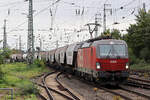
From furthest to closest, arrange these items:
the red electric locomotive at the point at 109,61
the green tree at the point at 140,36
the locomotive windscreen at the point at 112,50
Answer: the green tree at the point at 140,36
the locomotive windscreen at the point at 112,50
the red electric locomotive at the point at 109,61

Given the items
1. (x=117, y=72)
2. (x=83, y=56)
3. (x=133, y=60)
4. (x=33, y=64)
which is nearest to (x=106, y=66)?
(x=117, y=72)

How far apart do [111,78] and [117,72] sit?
51 centimetres

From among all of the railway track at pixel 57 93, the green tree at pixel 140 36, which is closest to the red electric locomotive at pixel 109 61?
the railway track at pixel 57 93

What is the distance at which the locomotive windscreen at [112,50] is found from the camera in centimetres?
1625

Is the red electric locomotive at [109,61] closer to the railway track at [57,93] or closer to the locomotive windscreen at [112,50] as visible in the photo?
the locomotive windscreen at [112,50]

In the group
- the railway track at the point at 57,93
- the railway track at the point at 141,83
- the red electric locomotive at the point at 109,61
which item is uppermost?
the red electric locomotive at the point at 109,61

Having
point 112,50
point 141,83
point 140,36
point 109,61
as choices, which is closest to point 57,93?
point 109,61

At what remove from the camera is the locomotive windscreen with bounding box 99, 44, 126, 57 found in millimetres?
16250

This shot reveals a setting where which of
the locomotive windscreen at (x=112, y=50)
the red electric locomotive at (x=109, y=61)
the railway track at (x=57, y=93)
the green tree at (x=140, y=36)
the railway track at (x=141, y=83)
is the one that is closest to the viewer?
the railway track at (x=57, y=93)

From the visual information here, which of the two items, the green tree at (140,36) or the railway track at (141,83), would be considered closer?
the railway track at (141,83)

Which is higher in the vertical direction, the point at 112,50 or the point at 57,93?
the point at 112,50

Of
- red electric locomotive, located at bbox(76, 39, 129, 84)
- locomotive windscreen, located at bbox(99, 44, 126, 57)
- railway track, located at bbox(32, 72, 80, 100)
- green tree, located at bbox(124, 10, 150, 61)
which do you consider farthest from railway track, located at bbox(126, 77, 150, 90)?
green tree, located at bbox(124, 10, 150, 61)

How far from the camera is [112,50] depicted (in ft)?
53.8

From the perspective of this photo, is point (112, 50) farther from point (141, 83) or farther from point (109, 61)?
point (141, 83)
